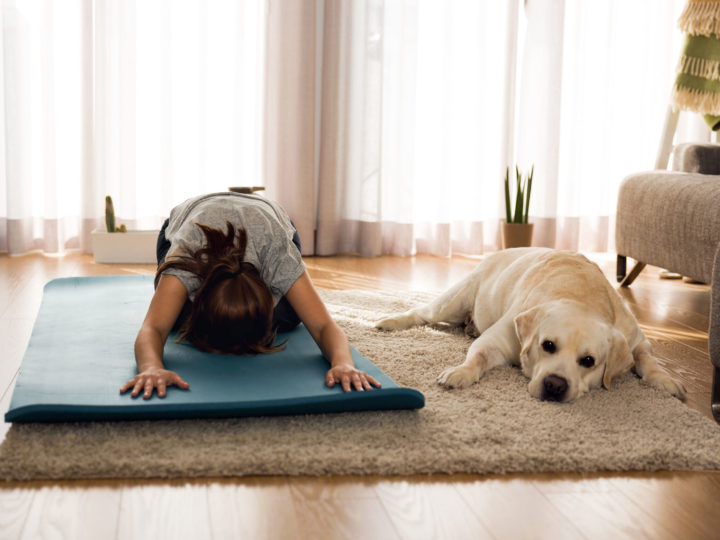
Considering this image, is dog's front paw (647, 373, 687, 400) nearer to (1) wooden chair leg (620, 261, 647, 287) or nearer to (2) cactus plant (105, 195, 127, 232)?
(1) wooden chair leg (620, 261, 647, 287)

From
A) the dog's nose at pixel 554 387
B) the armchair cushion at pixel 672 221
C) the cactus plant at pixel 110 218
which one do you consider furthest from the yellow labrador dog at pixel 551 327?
the cactus plant at pixel 110 218

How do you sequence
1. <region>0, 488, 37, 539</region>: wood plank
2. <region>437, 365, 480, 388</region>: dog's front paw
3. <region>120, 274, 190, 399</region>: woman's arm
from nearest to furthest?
<region>0, 488, 37, 539</region>: wood plank
<region>120, 274, 190, 399</region>: woman's arm
<region>437, 365, 480, 388</region>: dog's front paw

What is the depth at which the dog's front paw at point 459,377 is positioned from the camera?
2170 mm

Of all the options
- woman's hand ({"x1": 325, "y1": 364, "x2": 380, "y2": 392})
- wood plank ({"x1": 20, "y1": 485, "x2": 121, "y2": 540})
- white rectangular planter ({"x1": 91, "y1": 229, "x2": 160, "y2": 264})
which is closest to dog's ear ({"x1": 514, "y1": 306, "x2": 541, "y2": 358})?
woman's hand ({"x1": 325, "y1": 364, "x2": 380, "y2": 392})

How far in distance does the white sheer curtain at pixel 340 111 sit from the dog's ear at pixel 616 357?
262cm

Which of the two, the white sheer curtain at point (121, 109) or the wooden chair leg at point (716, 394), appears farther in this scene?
the white sheer curtain at point (121, 109)

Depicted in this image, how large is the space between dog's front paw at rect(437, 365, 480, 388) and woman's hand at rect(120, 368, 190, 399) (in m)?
0.69

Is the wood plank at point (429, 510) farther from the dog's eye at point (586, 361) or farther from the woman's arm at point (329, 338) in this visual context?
the dog's eye at point (586, 361)

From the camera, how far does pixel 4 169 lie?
428 centimetres

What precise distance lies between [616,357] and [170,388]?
1176 millimetres

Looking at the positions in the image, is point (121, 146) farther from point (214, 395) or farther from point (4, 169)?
point (214, 395)

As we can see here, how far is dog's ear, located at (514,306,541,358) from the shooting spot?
220 cm

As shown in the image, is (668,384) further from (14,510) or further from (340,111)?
(340,111)

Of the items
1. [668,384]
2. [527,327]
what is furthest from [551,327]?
[668,384]
